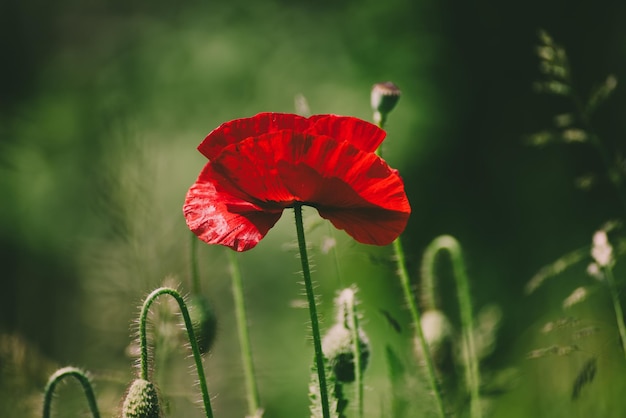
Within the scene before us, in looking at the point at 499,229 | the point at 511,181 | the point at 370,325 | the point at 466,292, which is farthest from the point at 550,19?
the point at 466,292

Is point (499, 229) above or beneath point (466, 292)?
above

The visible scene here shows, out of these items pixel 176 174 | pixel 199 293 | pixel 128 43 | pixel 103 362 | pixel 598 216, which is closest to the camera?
pixel 199 293

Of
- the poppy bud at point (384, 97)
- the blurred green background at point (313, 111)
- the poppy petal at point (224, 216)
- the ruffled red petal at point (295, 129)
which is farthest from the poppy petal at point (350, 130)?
the blurred green background at point (313, 111)

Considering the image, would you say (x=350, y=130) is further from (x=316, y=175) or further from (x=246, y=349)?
(x=246, y=349)

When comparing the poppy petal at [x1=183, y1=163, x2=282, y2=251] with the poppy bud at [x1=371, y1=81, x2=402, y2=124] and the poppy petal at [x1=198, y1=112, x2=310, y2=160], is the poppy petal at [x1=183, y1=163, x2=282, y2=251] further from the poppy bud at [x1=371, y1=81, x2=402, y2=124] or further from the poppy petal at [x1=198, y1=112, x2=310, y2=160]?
the poppy bud at [x1=371, y1=81, x2=402, y2=124]

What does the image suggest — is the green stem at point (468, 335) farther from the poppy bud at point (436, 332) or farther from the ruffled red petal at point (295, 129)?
the ruffled red petal at point (295, 129)

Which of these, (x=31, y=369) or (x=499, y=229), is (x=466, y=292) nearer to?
(x=31, y=369)

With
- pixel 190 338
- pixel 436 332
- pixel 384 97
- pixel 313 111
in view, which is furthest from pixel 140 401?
pixel 313 111
